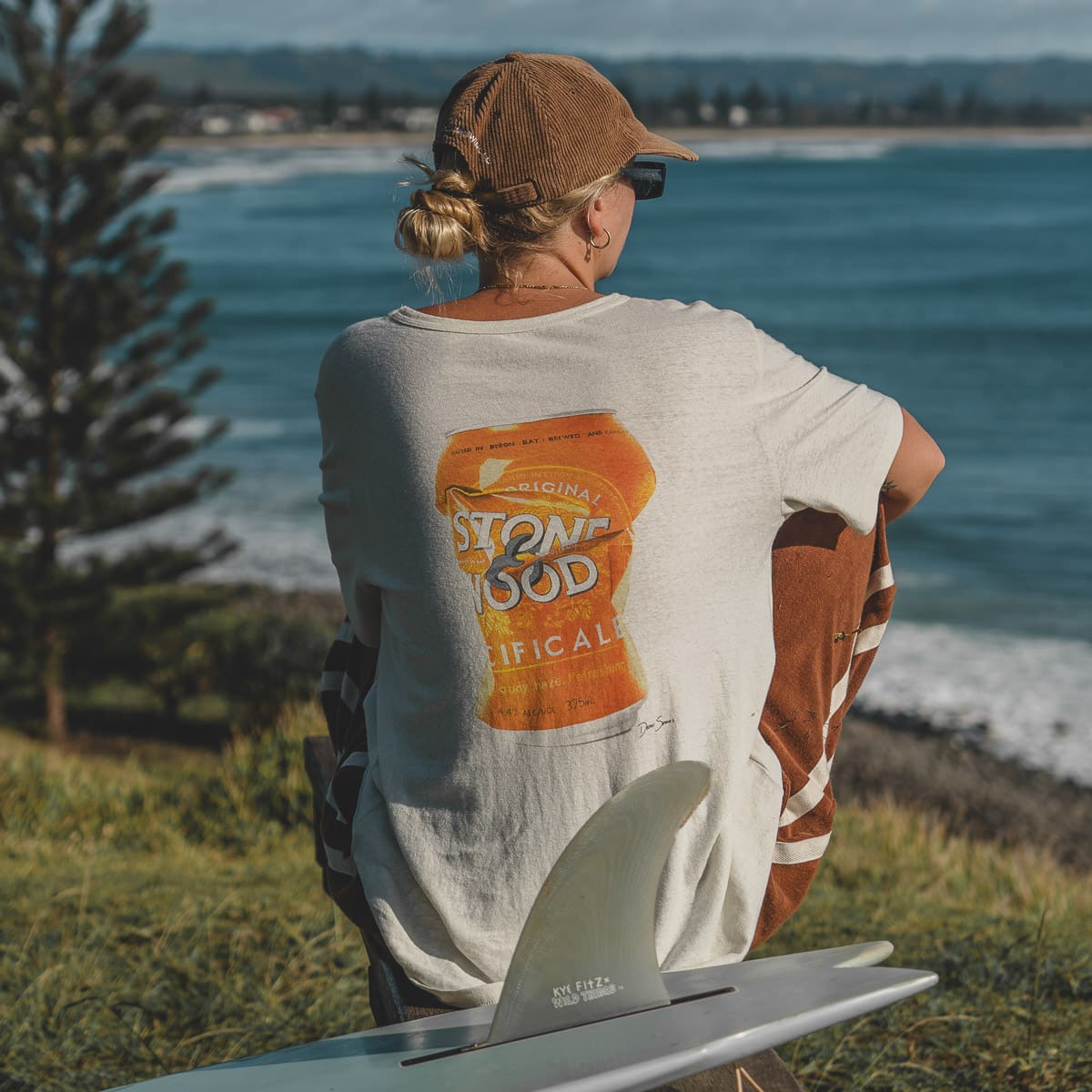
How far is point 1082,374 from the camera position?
103ft

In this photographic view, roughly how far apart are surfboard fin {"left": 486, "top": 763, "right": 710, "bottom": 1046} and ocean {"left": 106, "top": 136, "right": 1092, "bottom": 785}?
783 mm

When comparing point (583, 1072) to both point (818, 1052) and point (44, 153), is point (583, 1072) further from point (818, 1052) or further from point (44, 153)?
point (44, 153)

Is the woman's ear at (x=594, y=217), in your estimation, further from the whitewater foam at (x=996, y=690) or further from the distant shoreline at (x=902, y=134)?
the distant shoreline at (x=902, y=134)

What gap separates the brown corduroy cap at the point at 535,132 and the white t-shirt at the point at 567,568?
195 millimetres

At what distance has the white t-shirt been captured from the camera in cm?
149

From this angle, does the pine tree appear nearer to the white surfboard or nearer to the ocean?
the ocean

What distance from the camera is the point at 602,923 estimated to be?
→ 1.34 metres

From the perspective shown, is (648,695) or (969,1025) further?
(969,1025)

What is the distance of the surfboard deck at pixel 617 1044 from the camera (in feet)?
3.98

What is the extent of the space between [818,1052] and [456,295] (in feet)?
4.87

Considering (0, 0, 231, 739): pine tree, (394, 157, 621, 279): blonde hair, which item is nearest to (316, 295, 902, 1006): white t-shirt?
(394, 157, 621, 279): blonde hair

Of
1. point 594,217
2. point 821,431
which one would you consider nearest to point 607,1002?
point 821,431

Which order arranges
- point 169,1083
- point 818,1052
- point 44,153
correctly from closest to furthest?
1. point 169,1083
2. point 818,1052
3. point 44,153

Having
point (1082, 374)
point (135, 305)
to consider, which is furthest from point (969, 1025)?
point (1082, 374)
